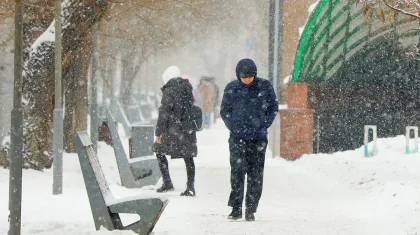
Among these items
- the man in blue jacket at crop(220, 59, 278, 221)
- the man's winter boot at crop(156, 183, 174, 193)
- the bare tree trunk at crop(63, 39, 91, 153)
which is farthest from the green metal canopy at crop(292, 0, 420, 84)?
the man in blue jacket at crop(220, 59, 278, 221)

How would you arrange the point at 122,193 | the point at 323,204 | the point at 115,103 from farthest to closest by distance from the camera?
the point at 115,103 < the point at 122,193 < the point at 323,204

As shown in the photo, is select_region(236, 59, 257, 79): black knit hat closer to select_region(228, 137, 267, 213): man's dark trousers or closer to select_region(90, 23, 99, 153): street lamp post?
select_region(228, 137, 267, 213): man's dark trousers

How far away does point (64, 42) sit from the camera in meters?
13.0

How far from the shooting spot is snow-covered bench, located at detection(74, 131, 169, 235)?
6773 mm

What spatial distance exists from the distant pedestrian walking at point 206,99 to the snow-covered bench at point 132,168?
64.3 ft

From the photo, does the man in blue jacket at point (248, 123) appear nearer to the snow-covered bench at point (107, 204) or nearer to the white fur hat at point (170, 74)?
the snow-covered bench at point (107, 204)

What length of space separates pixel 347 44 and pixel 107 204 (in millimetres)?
12838

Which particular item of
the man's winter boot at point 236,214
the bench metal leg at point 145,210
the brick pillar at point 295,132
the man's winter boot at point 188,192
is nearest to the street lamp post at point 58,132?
the man's winter boot at point 188,192

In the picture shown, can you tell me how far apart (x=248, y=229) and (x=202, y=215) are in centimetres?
114

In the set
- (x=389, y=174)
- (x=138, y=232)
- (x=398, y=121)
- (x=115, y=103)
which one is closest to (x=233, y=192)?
(x=138, y=232)

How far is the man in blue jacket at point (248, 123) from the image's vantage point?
328 inches

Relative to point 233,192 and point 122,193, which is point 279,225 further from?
point 122,193

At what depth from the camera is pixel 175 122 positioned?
10812 mm

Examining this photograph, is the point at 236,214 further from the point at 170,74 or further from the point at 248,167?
the point at 170,74
